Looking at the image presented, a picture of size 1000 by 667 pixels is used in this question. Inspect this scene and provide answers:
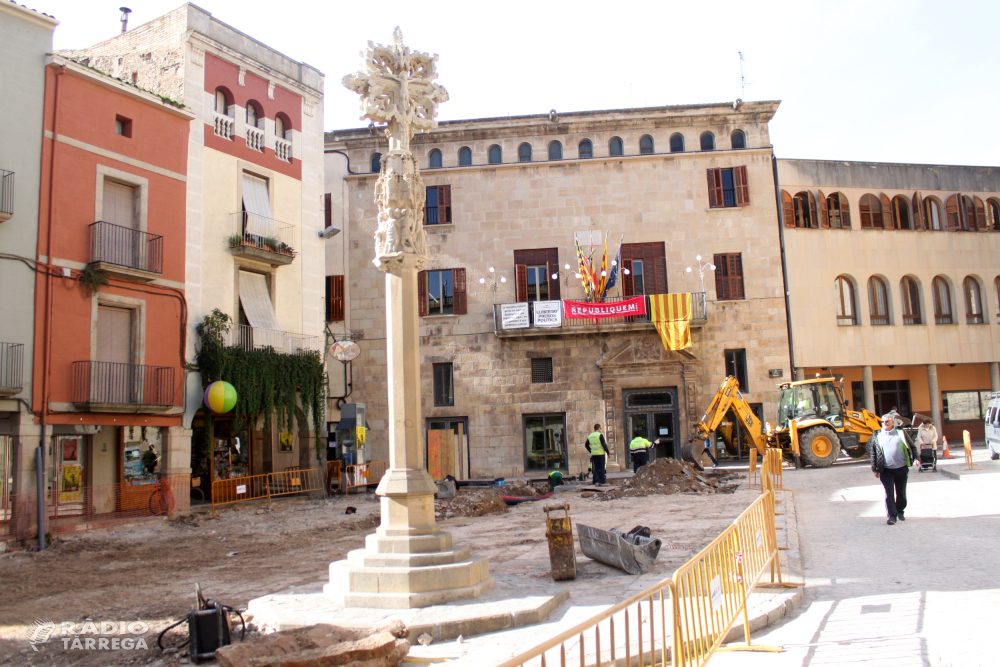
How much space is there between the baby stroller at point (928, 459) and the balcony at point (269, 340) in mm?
16617

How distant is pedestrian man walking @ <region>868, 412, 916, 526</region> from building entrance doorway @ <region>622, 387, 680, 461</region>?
1458cm

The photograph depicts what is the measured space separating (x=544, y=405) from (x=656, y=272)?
6.16 metres

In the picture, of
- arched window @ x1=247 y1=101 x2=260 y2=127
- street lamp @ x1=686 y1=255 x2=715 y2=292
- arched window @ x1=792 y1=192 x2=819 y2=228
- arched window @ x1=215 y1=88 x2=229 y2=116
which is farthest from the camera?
arched window @ x1=792 y1=192 x2=819 y2=228

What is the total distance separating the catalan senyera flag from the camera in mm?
25531

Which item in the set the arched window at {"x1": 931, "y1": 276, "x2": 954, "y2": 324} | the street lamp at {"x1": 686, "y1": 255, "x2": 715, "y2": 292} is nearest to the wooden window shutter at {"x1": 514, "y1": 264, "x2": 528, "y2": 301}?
the street lamp at {"x1": 686, "y1": 255, "x2": 715, "y2": 292}

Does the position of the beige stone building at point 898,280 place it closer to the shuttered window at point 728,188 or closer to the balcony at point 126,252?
the shuttered window at point 728,188

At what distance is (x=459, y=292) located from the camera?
27312 millimetres

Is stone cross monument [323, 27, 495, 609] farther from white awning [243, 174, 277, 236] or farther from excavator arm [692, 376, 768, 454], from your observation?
excavator arm [692, 376, 768, 454]

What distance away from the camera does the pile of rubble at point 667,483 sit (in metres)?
18.4

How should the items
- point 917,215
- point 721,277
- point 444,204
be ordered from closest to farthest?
point 721,277
point 444,204
point 917,215

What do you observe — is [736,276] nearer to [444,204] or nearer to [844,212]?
[844,212]

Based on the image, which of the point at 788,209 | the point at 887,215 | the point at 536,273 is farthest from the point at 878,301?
the point at 536,273

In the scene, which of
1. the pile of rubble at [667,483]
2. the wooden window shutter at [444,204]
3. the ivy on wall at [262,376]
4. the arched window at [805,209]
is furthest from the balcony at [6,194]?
the arched window at [805,209]

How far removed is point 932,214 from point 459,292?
712 inches
